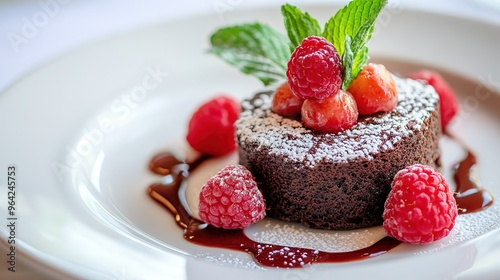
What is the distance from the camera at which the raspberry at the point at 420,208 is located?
201 centimetres

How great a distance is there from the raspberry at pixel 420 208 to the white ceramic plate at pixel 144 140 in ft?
0.22

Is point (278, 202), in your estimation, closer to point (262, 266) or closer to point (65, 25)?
point (262, 266)

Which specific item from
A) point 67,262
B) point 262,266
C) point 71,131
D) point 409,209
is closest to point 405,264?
point 409,209

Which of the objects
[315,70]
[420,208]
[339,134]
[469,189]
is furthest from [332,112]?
[469,189]

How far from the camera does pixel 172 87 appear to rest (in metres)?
3.25

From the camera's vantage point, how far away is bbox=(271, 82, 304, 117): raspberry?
2381 millimetres

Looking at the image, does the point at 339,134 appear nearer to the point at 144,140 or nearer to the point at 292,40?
the point at 292,40

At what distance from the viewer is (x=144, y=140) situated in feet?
9.68

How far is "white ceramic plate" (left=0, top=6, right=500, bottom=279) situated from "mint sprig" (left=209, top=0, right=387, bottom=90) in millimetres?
563

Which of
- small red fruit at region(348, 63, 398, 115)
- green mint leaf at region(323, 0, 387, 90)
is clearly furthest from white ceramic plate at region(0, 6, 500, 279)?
green mint leaf at region(323, 0, 387, 90)

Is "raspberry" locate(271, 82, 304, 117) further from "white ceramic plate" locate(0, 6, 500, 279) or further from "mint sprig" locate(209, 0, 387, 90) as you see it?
"white ceramic plate" locate(0, 6, 500, 279)

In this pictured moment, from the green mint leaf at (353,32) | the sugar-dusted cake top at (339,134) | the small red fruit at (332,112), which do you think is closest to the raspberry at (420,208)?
the sugar-dusted cake top at (339,134)

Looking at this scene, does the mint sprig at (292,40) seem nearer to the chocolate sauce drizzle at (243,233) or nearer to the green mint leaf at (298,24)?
the green mint leaf at (298,24)

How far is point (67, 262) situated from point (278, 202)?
814 mm
